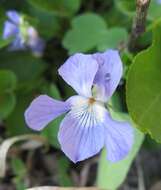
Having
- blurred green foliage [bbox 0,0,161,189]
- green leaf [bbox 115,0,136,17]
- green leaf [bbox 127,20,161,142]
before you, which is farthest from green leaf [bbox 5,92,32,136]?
green leaf [bbox 127,20,161,142]

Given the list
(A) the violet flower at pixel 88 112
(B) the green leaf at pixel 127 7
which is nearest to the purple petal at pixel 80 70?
(A) the violet flower at pixel 88 112

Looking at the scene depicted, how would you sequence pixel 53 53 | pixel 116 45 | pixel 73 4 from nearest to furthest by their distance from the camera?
pixel 116 45
pixel 73 4
pixel 53 53

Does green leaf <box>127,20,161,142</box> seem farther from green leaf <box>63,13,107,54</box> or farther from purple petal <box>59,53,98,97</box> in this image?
green leaf <box>63,13,107,54</box>

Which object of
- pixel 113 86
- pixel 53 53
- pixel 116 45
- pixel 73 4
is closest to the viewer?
pixel 113 86

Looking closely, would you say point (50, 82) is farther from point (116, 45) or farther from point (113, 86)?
point (113, 86)

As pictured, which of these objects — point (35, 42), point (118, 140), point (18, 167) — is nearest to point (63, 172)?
point (18, 167)

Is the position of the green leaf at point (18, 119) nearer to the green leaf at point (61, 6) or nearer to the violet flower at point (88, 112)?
the green leaf at point (61, 6)

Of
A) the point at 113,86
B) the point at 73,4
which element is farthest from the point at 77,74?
the point at 73,4

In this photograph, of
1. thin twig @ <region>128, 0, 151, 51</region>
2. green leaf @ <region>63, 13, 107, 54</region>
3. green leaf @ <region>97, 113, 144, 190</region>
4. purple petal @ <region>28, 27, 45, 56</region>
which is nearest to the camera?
thin twig @ <region>128, 0, 151, 51</region>
